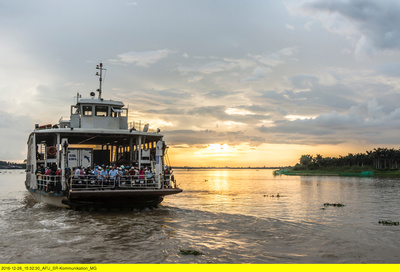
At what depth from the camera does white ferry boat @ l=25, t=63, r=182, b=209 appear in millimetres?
18016

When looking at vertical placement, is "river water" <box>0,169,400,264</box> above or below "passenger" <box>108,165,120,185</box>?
below

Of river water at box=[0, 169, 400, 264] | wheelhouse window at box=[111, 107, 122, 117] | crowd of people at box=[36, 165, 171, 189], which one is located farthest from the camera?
wheelhouse window at box=[111, 107, 122, 117]

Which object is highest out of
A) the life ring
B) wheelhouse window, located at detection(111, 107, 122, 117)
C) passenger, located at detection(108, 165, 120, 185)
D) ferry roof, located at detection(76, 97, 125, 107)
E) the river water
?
ferry roof, located at detection(76, 97, 125, 107)

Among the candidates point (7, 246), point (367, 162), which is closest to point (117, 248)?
point (7, 246)

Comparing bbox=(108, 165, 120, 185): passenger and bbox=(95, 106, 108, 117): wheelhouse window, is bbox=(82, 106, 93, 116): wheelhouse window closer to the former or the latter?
bbox=(95, 106, 108, 117): wheelhouse window

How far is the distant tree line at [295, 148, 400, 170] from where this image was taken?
13562 cm

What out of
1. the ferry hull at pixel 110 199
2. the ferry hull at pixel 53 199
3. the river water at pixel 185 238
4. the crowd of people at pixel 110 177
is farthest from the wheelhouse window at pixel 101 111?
the river water at pixel 185 238

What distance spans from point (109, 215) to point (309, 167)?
150 metres

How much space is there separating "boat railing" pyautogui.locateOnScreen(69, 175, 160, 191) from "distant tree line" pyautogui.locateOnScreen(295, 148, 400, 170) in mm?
128589

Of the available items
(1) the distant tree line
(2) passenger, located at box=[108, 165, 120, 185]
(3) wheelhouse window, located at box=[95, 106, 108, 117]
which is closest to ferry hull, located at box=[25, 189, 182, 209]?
(2) passenger, located at box=[108, 165, 120, 185]

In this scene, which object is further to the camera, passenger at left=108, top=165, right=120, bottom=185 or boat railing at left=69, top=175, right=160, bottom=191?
passenger at left=108, top=165, right=120, bottom=185

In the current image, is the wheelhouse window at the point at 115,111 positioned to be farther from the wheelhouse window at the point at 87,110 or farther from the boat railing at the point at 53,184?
the boat railing at the point at 53,184

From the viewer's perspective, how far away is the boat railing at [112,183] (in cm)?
1805

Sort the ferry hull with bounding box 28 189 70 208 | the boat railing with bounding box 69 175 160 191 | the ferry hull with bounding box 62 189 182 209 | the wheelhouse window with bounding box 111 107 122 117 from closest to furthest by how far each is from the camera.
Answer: the ferry hull with bounding box 62 189 182 209 < the boat railing with bounding box 69 175 160 191 < the ferry hull with bounding box 28 189 70 208 < the wheelhouse window with bounding box 111 107 122 117
